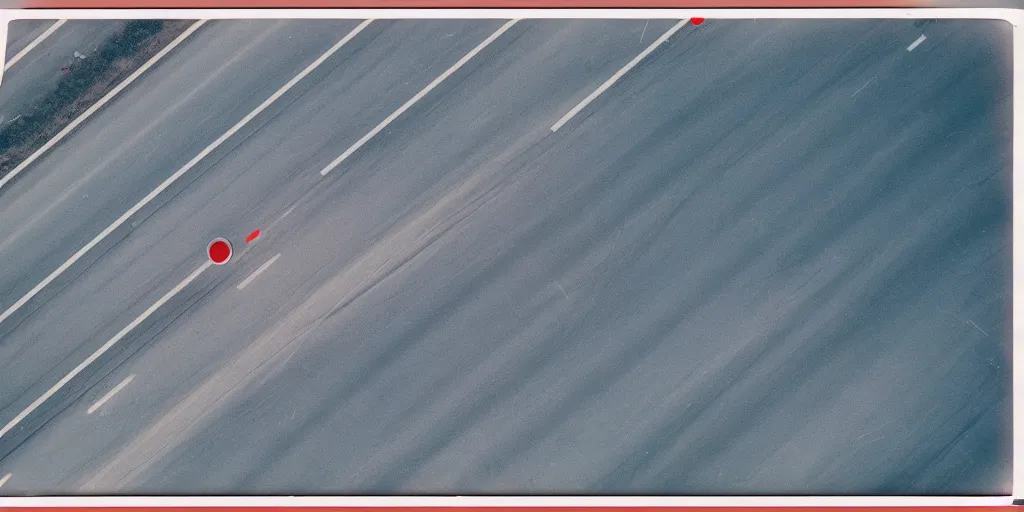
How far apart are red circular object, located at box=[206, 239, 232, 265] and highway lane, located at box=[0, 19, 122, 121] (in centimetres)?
411

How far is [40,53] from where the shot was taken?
12578 mm

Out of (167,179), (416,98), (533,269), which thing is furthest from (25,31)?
(533,269)

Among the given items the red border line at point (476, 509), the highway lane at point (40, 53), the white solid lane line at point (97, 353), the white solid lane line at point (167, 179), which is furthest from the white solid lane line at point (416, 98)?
the red border line at point (476, 509)

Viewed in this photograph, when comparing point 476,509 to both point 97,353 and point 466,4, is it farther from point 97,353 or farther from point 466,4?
point 466,4

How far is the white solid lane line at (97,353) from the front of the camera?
1212 cm

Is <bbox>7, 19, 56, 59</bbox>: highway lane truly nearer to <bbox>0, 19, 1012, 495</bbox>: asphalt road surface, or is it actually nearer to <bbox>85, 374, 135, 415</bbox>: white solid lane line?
<bbox>0, 19, 1012, 495</bbox>: asphalt road surface

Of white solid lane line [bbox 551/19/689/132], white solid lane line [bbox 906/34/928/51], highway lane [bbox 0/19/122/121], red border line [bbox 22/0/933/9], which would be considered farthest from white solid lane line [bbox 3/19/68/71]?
white solid lane line [bbox 906/34/928/51]

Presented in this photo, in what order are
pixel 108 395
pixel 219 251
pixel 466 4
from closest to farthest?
pixel 108 395 < pixel 219 251 < pixel 466 4

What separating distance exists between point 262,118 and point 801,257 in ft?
32.3

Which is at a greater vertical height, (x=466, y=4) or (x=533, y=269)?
(x=466, y=4)

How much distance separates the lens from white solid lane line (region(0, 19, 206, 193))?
1235cm

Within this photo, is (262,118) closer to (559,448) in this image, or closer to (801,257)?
(559,448)

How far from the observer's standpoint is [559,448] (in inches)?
478

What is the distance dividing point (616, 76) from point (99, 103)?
30.2ft
